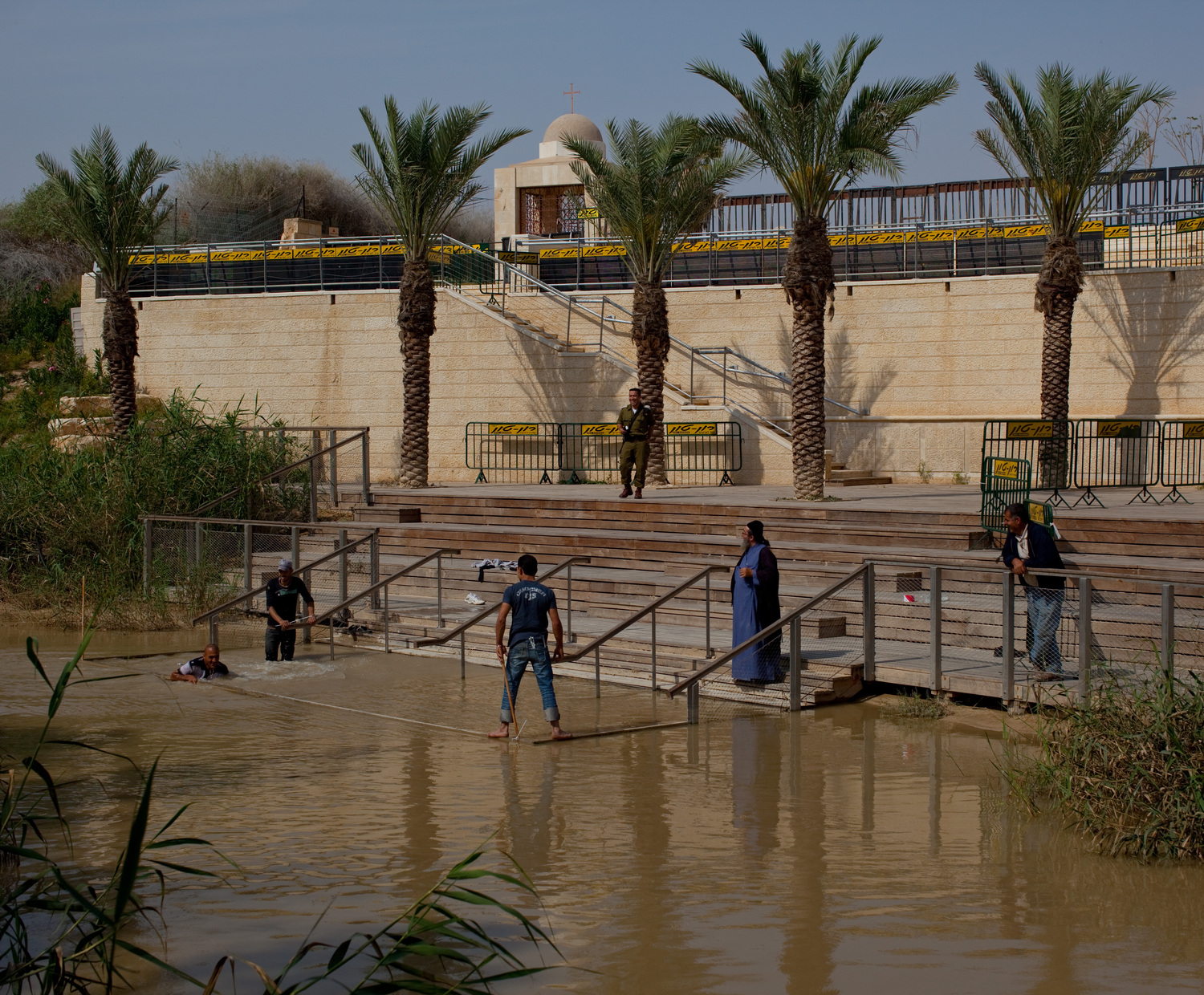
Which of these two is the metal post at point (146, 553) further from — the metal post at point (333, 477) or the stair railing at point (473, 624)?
the stair railing at point (473, 624)

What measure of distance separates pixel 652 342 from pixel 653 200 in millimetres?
2648

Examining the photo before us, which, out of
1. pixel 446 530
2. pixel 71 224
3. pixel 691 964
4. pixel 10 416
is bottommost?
pixel 691 964

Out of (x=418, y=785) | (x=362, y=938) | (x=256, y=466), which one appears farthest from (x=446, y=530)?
(x=362, y=938)

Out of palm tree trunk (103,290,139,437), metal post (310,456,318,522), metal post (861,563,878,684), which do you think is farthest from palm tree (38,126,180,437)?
metal post (861,563,878,684)

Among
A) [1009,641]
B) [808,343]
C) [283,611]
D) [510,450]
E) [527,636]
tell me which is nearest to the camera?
[527,636]

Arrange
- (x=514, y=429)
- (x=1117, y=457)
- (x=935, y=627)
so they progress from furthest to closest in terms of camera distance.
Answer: (x=514, y=429), (x=1117, y=457), (x=935, y=627)

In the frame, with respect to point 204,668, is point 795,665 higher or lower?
higher

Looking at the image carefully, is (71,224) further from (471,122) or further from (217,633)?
(217,633)

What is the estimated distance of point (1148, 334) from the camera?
24.3 meters

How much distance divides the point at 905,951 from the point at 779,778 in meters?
3.43

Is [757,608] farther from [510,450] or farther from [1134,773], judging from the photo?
[510,450]

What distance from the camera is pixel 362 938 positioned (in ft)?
20.9

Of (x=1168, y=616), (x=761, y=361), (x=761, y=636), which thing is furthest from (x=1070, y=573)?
(x=761, y=361)

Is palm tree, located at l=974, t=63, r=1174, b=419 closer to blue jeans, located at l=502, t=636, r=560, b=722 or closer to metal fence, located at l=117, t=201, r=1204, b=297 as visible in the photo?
metal fence, located at l=117, t=201, r=1204, b=297
